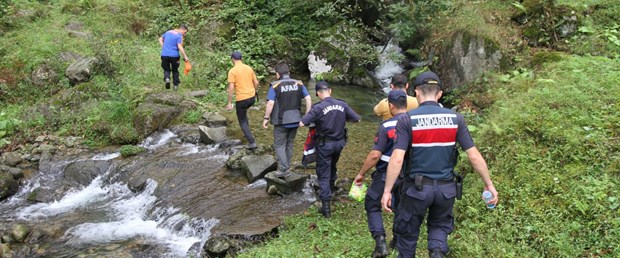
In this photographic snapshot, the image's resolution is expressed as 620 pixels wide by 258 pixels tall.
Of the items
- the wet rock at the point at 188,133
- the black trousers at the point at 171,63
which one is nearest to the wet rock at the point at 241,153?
the wet rock at the point at 188,133

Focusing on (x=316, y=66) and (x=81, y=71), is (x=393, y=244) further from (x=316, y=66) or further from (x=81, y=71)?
(x=316, y=66)

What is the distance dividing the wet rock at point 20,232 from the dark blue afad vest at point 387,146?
6395 mm

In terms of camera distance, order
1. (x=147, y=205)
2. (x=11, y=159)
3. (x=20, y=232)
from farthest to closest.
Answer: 1. (x=11, y=159)
2. (x=147, y=205)
3. (x=20, y=232)

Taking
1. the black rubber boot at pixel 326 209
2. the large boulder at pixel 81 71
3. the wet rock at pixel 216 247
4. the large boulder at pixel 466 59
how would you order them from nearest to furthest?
the wet rock at pixel 216 247 → the black rubber boot at pixel 326 209 → the large boulder at pixel 466 59 → the large boulder at pixel 81 71

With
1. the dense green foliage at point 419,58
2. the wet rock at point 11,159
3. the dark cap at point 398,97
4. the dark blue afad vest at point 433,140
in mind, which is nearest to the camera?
the dark blue afad vest at point 433,140

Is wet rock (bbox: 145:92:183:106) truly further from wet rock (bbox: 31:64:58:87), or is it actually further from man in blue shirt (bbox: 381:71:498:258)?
man in blue shirt (bbox: 381:71:498:258)

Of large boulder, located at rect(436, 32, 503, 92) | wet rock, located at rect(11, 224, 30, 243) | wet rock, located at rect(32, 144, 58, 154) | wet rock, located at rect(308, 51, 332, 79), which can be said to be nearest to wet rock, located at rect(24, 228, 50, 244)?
wet rock, located at rect(11, 224, 30, 243)

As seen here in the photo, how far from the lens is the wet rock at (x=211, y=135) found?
1105 centimetres

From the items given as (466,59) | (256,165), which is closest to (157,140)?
(256,165)

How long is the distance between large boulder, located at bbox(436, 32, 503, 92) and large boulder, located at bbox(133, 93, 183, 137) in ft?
25.2

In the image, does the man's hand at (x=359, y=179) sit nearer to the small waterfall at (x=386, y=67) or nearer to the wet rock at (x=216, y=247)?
the wet rock at (x=216, y=247)

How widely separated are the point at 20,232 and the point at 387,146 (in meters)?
6.64

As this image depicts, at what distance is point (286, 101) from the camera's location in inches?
312

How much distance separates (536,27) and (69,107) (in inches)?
517
